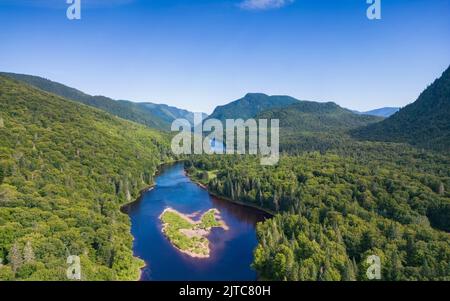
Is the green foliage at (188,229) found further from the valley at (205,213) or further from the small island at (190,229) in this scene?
the valley at (205,213)

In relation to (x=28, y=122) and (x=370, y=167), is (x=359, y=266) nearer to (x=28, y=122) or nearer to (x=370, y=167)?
(x=370, y=167)

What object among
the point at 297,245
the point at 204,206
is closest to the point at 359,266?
the point at 297,245

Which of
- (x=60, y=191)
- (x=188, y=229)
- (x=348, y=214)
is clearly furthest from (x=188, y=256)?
(x=348, y=214)

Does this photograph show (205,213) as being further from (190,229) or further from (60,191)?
(60,191)

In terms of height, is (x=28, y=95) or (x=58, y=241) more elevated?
(x=28, y=95)

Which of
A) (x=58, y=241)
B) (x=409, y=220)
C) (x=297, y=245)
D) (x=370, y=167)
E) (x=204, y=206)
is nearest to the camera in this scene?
(x=58, y=241)

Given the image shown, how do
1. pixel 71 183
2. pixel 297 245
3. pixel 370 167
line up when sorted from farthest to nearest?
pixel 370 167
pixel 71 183
pixel 297 245

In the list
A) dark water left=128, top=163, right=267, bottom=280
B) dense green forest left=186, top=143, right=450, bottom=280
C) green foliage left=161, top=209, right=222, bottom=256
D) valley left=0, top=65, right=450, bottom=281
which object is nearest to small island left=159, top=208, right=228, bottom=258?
green foliage left=161, top=209, right=222, bottom=256
